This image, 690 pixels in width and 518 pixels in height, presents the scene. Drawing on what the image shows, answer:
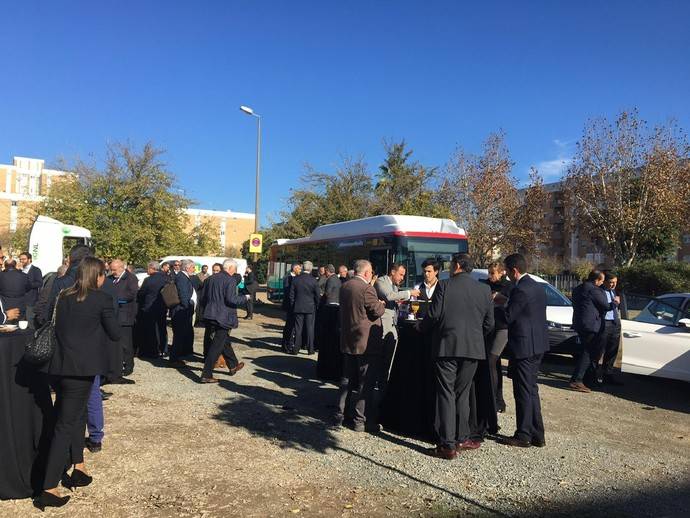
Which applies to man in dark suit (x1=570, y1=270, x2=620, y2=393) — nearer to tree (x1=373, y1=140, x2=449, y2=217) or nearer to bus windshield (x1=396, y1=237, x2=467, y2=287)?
bus windshield (x1=396, y1=237, x2=467, y2=287)

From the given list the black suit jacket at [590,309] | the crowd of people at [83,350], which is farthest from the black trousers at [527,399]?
the crowd of people at [83,350]

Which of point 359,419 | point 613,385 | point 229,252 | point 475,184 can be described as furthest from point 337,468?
point 229,252

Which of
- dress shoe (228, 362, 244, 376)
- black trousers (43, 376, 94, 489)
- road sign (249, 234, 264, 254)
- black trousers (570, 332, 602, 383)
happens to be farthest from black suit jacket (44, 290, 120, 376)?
road sign (249, 234, 264, 254)

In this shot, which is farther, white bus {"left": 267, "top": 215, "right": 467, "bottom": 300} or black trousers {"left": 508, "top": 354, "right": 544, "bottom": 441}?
white bus {"left": 267, "top": 215, "right": 467, "bottom": 300}

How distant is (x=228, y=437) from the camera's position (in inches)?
225

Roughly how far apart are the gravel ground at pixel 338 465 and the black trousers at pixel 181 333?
1.75 meters

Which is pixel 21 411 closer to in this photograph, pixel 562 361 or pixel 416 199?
pixel 562 361

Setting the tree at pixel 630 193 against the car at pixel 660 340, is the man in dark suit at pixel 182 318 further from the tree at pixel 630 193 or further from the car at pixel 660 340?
the tree at pixel 630 193

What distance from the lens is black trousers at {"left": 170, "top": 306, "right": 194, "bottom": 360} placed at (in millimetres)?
9570

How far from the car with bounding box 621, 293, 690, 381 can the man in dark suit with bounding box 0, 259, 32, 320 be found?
10.4 meters

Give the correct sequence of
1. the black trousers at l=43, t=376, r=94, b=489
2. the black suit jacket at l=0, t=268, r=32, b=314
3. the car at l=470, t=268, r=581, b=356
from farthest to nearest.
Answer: the car at l=470, t=268, r=581, b=356 → the black suit jacket at l=0, t=268, r=32, b=314 → the black trousers at l=43, t=376, r=94, b=489

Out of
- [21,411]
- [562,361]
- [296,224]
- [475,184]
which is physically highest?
[475,184]

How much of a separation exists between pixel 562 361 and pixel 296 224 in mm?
23618

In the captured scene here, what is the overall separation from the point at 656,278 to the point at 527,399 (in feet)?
68.5
